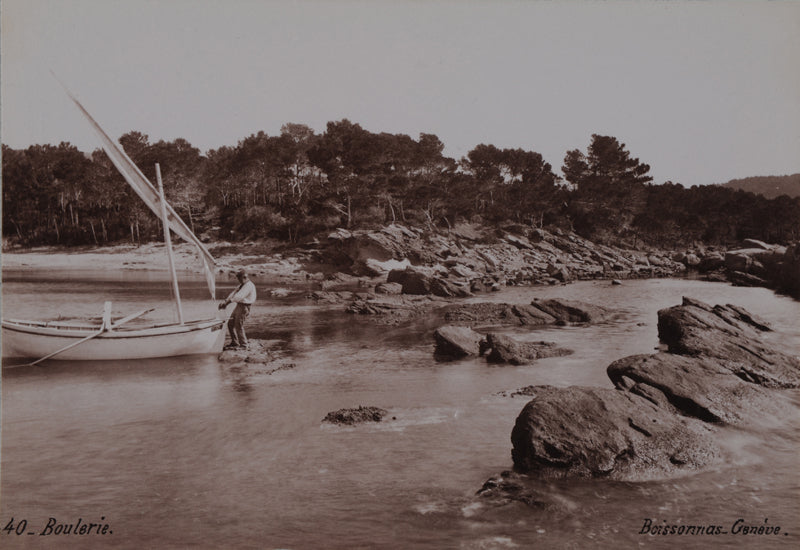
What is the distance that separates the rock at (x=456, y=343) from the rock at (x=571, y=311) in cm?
1020

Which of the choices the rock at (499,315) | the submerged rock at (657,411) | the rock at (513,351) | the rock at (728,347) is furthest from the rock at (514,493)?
the rock at (499,315)

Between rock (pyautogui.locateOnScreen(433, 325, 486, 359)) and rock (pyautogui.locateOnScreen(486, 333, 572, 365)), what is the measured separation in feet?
2.41

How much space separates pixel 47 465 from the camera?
12609 millimetres

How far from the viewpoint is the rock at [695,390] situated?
14797 millimetres

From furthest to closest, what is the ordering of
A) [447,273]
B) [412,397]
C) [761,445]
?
[447,273], [412,397], [761,445]

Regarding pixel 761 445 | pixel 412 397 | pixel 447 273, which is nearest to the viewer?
pixel 761 445

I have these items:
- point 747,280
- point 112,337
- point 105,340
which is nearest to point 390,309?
point 112,337

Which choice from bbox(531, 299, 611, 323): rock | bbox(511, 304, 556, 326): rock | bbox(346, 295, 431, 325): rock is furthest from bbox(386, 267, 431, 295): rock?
bbox(511, 304, 556, 326): rock

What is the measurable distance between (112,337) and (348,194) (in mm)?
62995

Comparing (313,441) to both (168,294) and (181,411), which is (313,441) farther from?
(168,294)

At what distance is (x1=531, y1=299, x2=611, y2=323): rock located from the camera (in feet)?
112

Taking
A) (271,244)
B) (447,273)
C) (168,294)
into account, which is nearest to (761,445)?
(168,294)

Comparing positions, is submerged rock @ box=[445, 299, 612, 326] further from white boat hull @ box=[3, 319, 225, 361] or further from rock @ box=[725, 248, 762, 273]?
rock @ box=[725, 248, 762, 273]

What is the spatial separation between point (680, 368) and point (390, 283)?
36150mm
